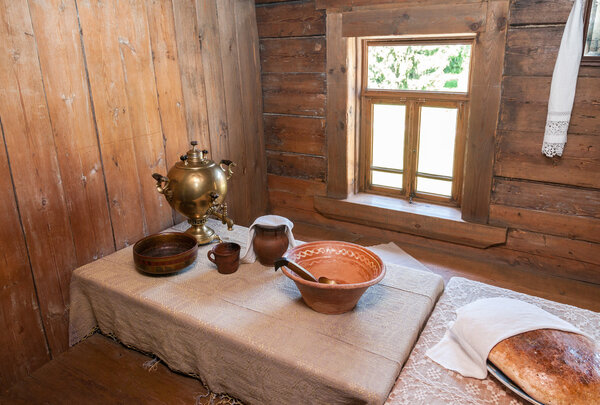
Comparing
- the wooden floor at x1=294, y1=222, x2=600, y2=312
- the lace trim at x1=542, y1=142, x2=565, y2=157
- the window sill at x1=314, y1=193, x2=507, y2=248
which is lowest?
the wooden floor at x1=294, y1=222, x2=600, y2=312

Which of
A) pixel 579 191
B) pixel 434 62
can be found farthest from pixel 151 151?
pixel 579 191

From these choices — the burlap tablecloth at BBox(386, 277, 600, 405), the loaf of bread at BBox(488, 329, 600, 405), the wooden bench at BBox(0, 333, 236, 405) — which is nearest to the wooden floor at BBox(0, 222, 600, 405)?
the wooden bench at BBox(0, 333, 236, 405)

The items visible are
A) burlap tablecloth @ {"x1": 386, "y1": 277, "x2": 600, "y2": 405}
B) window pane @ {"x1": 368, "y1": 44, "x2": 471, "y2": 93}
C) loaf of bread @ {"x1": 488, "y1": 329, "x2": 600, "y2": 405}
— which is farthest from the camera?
window pane @ {"x1": 368, "y1": 44, "x2": 471, "y2": 93}

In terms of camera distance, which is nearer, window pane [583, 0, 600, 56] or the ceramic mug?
the ceramic mug

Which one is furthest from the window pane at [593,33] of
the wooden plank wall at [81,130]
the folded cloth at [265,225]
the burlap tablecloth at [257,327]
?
the wooden plank wall at [81,130]

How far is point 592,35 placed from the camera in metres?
2.00

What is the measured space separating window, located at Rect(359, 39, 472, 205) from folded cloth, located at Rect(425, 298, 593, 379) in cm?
145

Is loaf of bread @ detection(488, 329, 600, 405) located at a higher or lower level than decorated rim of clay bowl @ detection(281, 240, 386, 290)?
lower

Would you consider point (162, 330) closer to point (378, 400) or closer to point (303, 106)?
point (378, 400)

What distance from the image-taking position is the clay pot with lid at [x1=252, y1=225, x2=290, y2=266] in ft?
5.83

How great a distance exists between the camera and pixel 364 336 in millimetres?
1382

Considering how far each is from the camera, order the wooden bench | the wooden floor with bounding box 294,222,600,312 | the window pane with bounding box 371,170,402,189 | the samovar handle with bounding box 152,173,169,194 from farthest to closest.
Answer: the window pane with bounding box 371,170,402,189
the wooden floor with bounding box 294,222,600,312
the samovar handle with bounding box 152,173,169,194
the wooden bench

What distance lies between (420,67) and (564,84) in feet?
2.56

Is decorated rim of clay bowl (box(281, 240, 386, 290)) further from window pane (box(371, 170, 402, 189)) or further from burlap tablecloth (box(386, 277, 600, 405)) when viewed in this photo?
window pane (box(371, 170, 402, 189))
